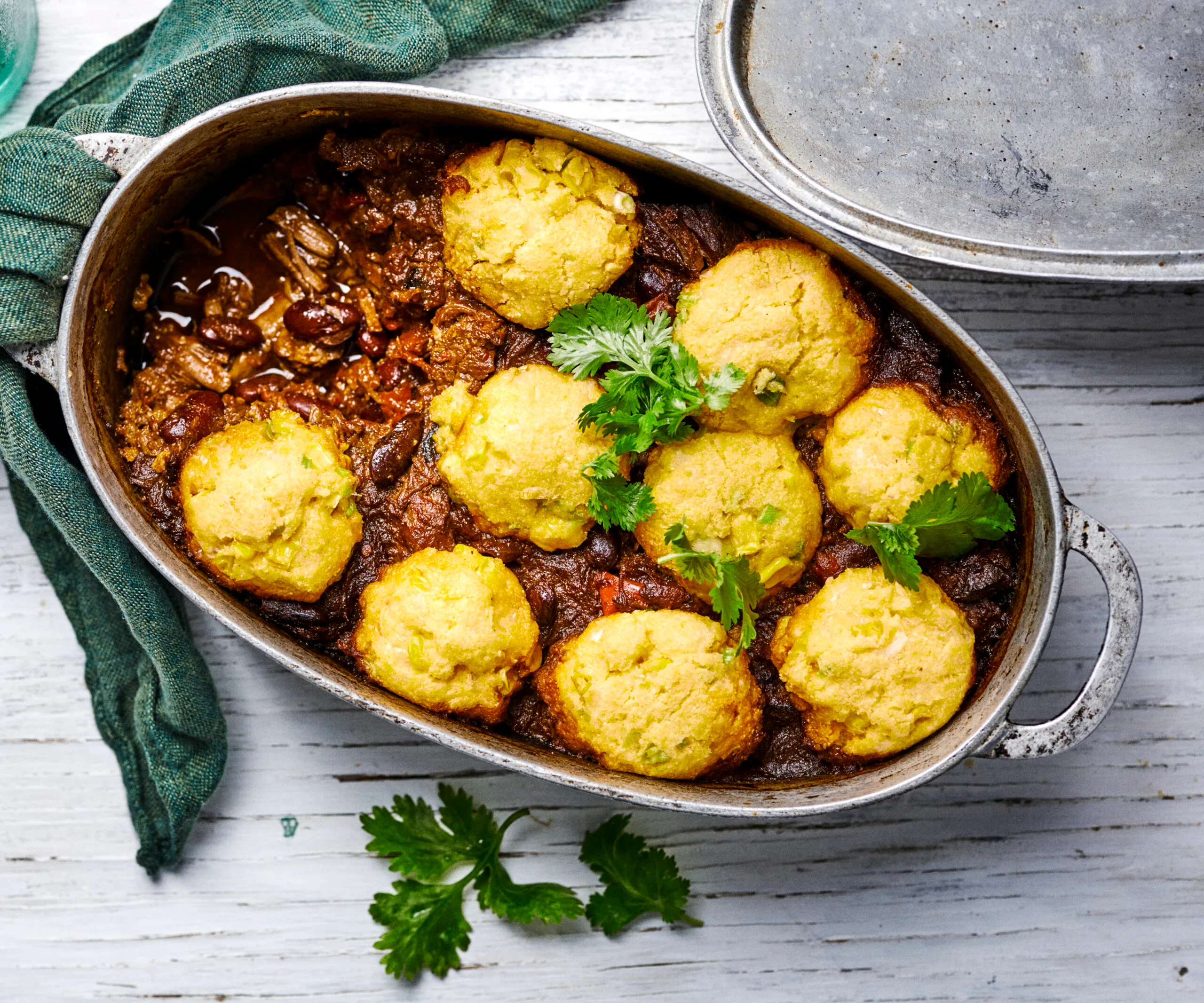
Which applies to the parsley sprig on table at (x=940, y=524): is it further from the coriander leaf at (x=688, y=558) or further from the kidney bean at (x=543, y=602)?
the kidney bean at (x=543, y=602)

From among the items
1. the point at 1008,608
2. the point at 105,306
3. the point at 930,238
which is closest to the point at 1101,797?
the point at 1008,608

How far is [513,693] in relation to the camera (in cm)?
243

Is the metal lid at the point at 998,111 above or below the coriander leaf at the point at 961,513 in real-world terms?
above

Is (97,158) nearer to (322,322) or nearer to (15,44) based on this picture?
(322,322)

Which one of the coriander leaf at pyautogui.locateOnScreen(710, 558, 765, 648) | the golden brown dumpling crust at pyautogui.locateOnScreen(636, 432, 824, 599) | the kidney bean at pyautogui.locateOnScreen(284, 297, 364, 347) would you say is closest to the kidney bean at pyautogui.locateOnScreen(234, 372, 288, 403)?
the kidney bean at pyautogui.locateOnScreen(284, 297, 364, 347)

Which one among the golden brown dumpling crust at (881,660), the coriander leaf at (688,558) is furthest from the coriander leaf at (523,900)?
the coriander leaf at (688,558)

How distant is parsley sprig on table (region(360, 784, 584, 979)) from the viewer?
8.85 feet

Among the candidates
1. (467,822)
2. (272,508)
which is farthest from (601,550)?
(467,822)

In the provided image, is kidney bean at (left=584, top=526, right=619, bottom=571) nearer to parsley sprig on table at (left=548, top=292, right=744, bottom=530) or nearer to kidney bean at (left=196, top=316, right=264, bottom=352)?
parsley sprig on table at (left=548, top=292, right=744, bottom=530)

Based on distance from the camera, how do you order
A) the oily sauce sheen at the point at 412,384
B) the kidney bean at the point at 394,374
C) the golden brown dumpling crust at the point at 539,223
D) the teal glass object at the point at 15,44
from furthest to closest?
the teal glass object at the point at 15,44
the kidney bean at the point at 394,374
the oily sauce sheen at the point at 412,384
the golden brown dumpling crust at the point at 539,223

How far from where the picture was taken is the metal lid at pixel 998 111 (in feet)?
8.64

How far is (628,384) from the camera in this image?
2.21 metres

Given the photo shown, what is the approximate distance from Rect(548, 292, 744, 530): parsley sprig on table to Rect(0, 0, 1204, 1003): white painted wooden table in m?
0.83

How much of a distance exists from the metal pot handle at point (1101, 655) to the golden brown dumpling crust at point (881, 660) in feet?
0.55
